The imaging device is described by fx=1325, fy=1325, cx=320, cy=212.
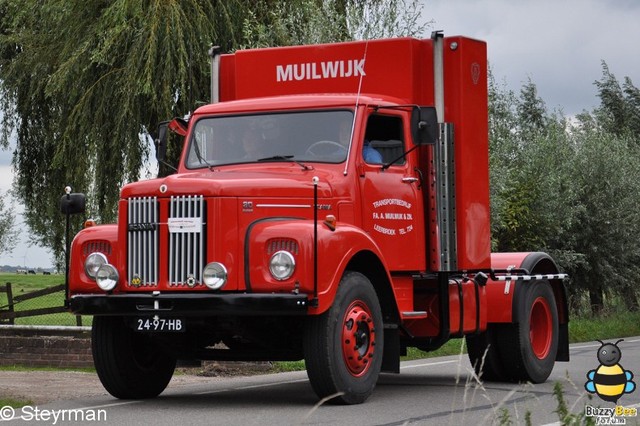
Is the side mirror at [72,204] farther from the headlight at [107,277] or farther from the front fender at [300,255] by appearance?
the front fender at [300,255]

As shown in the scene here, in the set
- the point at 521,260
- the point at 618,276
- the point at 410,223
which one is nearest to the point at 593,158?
the point at 618,276

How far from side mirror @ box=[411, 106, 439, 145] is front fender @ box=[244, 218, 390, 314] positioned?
170cm

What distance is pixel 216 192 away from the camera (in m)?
11.8

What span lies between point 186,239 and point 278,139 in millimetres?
1899

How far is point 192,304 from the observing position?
1152 cm

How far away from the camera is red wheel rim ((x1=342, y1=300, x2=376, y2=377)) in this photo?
11.8 metres

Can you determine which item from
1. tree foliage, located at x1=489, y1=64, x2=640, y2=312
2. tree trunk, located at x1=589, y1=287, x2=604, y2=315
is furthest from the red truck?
A: tree trunk, located at x1=589, y1=287, x2=604, y2=315

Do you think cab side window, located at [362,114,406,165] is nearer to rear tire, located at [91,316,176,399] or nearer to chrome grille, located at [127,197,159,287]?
chrome grille, located at [127,197,159,287]

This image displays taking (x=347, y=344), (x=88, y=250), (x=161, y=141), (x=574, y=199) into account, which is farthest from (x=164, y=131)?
(x=574, y=199)

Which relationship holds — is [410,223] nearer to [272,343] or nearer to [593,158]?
[272,343]

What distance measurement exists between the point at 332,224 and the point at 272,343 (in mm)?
1460

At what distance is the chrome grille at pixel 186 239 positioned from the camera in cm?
1174
